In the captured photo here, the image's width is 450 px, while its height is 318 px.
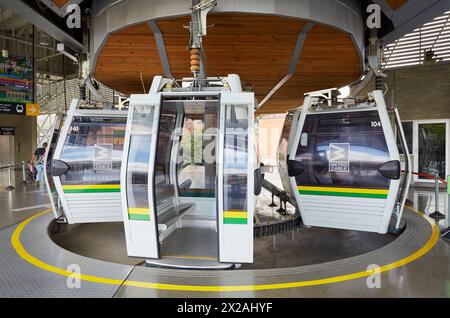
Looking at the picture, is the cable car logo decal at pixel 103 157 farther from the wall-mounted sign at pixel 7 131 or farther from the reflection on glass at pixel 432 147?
the wall-mounted sign at pixel 7 131

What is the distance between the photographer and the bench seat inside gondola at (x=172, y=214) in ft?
14.8

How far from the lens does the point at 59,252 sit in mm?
4270

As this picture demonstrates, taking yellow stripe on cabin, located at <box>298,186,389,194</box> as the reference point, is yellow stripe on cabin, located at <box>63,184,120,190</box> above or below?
above

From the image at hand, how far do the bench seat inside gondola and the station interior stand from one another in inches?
1.5

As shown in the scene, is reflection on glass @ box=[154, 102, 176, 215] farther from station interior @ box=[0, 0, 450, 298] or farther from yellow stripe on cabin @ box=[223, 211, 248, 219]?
yellow stripe on cabin @ box=[223, 211, 248, 219]

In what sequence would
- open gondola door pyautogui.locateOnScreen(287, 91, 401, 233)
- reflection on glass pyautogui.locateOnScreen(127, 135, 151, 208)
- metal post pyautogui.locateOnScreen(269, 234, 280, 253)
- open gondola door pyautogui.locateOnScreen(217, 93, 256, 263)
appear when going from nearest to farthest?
1. open gondola door pyautogui.locateOnScreen(217, 93, 256, 263)
2. reflection on glass pyautogui.locateOnScreen(127, 135, 151, 208)
3. open gondola door pyautogui.locateOnScreen(287, 91, 401, 233)
4. metal post pyautogui.locateOnScreen(269, 234, 280, 253)

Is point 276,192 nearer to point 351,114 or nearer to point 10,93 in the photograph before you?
point 351,114

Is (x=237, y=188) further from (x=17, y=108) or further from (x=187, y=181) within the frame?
(x=17, y=108)

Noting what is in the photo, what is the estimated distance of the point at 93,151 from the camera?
19.5ft

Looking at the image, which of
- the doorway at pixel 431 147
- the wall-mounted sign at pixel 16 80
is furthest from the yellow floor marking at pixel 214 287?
the wall-mounted sign at pixel 16 80

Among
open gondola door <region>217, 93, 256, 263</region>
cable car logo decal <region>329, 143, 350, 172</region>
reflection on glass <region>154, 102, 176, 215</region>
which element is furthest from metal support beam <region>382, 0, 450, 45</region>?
reflection on glass <region>154, 102, 176, 215</region>

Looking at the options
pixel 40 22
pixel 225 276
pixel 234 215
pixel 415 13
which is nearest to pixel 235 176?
pixel 234 215

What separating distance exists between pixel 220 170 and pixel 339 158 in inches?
102

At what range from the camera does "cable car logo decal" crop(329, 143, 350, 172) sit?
546 cm
